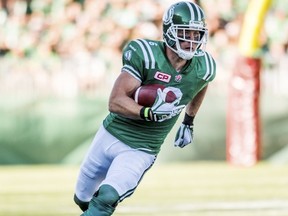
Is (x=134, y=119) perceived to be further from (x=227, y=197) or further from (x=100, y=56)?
(x=100, y=56)

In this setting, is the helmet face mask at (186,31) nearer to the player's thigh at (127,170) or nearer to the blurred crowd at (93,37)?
the player's thigh at (127,170)

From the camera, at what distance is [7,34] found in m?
13.5

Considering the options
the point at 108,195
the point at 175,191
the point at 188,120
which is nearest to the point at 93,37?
the point at 175,191

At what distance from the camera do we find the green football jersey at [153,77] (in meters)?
5.70

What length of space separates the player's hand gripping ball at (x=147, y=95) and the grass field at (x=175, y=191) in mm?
2484

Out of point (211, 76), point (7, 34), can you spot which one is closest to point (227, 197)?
point (211, 76)

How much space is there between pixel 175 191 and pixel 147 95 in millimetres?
4542

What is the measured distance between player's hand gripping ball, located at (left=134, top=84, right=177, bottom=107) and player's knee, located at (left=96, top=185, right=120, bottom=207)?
57 centimetres

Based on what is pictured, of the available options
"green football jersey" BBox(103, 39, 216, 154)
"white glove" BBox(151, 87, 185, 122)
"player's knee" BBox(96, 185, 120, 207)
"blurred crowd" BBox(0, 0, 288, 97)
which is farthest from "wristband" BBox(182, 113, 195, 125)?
"blurred crowd" BBox(0, 0, 288, 97)

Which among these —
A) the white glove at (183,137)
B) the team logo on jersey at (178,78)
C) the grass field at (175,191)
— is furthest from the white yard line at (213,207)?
the team logo on jersey at (178,78)

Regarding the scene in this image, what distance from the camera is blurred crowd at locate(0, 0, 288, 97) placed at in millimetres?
12781

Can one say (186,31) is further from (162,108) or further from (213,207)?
(213,207)

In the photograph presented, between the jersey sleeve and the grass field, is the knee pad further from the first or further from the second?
the grass field

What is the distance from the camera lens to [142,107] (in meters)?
5.61
